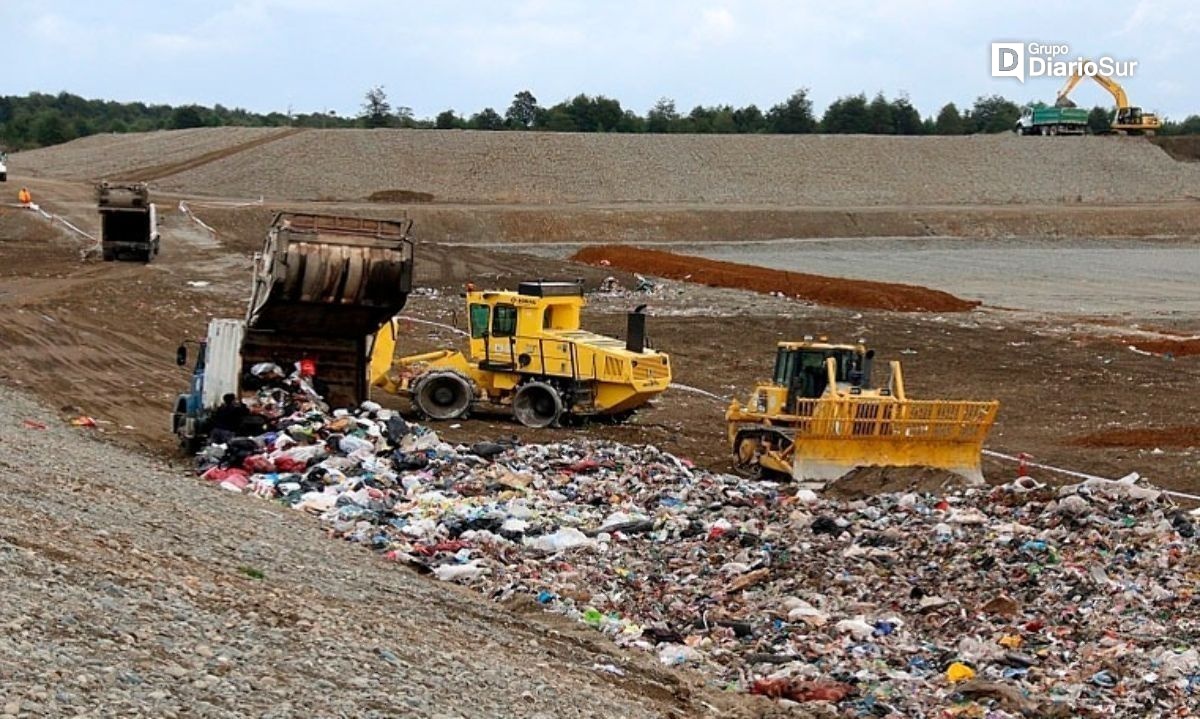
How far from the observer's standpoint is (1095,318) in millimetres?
37969

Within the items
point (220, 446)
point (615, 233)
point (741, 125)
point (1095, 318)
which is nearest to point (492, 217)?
point (615, 233)

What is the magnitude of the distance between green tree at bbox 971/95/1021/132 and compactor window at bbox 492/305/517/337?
11002cm

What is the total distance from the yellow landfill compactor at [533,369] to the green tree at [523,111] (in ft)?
317

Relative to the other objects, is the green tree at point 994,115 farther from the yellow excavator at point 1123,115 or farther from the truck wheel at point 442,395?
the truck wheel at point 442,395

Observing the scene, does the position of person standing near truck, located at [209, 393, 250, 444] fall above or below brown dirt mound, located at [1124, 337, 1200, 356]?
below

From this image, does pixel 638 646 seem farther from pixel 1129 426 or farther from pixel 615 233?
pixel 615 233

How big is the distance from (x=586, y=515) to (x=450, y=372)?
730 cm

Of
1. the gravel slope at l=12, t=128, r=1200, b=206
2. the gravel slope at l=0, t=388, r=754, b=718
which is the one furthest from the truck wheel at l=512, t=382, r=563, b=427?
the gravel slope at l=12, t=128, r=1200, b=206

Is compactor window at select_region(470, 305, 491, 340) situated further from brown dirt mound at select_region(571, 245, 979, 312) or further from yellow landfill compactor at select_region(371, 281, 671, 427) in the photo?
brown dirt mound at select_region(571, 245, 979, 312)

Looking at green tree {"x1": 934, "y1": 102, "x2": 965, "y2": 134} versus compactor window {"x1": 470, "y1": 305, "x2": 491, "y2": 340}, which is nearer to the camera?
compactor window {"x1": 470, "y1": 305, "x2": 491, "y2": 340}

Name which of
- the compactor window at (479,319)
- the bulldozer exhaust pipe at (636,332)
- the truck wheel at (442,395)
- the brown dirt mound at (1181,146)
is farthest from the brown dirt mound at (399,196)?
the brown dirt mound at (1181,146)

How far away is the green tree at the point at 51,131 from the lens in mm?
102000

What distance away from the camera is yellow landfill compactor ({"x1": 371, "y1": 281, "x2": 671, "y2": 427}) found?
2178 cm

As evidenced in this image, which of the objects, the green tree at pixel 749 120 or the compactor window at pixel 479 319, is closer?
the compactor window at pixel 479 319
